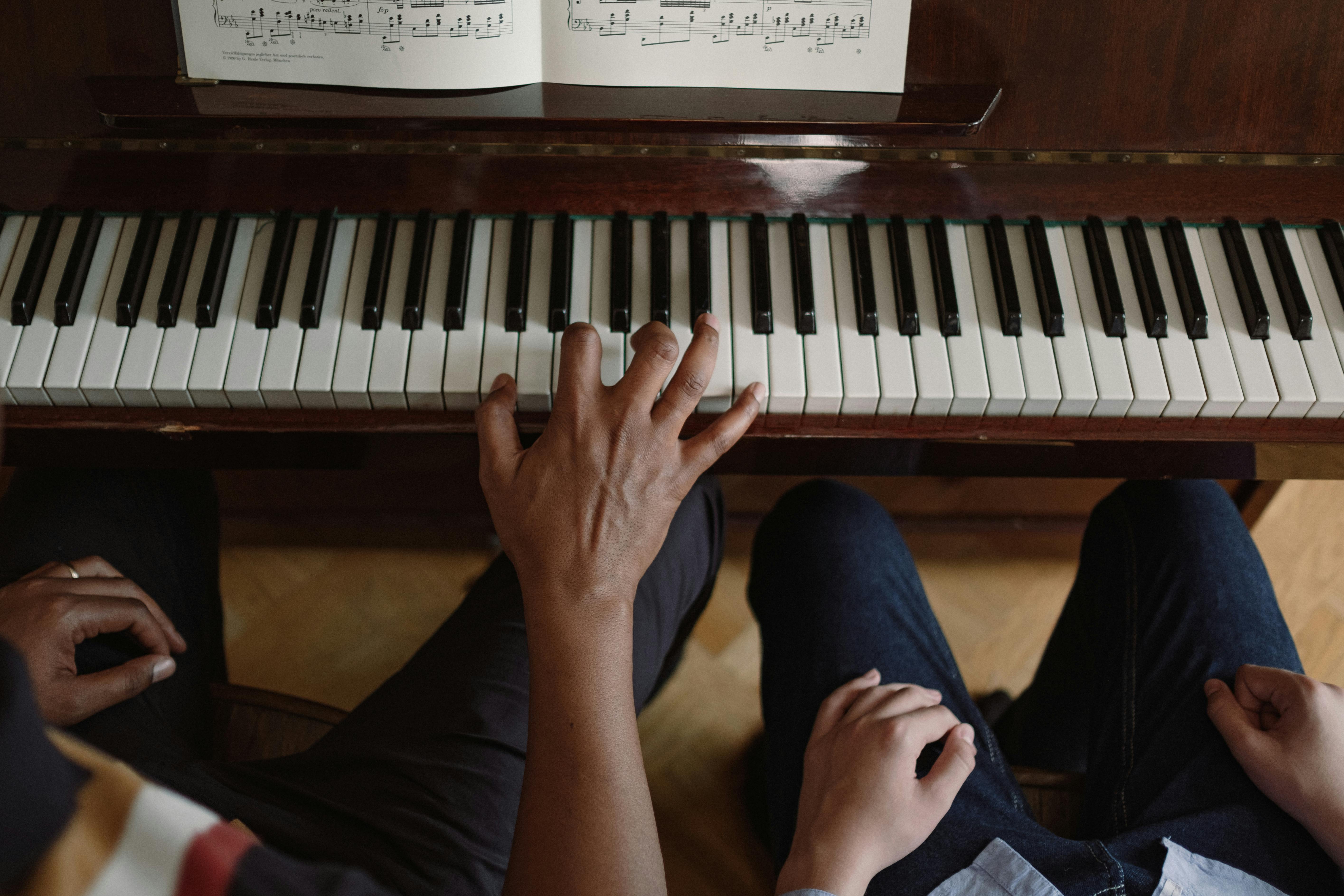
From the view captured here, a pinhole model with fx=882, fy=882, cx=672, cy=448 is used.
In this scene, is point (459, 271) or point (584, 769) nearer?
point (584, 769)

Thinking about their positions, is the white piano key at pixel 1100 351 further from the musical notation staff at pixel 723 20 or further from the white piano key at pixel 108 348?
the white piano key at pixel 108 348

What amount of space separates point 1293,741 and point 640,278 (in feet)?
3.10

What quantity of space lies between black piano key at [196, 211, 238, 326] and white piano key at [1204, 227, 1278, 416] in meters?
Result: 1.27

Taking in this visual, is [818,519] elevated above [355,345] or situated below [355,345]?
below

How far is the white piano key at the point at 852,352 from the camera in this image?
1.10m

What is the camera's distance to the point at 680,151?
3.67ft

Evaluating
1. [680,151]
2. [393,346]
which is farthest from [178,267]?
[680,151]

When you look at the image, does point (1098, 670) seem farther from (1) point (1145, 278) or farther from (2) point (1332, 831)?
(1) point (1145, 278)

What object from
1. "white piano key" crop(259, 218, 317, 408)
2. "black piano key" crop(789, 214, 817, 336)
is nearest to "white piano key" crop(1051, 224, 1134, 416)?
"black piano key" crop(789, 214, 817, 336)

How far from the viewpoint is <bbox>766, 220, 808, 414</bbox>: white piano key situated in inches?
43.3

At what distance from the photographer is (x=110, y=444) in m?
1.17

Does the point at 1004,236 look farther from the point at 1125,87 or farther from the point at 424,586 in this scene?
the point at 424,586

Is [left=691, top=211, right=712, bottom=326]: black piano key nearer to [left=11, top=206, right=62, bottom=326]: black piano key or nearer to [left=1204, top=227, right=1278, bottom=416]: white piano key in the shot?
[left=1204, top=227, right=1278, bottom=416]: white piano key

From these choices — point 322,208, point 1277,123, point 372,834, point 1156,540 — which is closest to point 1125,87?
point 1277,123
